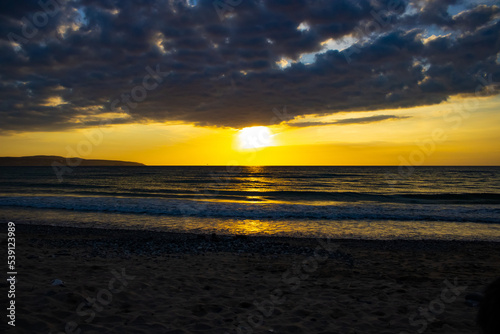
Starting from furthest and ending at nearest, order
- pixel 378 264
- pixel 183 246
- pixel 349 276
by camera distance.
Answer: pixel 183 246 → pixel 378 264 → pixel 349 276

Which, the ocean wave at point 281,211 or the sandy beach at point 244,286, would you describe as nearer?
the sandy beach at point 244,286

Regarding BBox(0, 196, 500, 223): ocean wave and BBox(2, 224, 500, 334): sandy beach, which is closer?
BBox(2, 224, 500, 334): sandy beach

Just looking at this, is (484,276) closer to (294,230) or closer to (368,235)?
(368,235)

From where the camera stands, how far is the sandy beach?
5.36 meters

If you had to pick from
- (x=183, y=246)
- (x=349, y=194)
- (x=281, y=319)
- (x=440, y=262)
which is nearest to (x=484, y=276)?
(x=440, y=262)

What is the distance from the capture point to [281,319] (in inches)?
222

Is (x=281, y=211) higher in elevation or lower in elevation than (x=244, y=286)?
higher

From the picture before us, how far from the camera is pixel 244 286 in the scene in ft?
24.4

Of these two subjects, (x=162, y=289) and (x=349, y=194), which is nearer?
(x=162, y=289)

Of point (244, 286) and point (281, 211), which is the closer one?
point (244, 286)

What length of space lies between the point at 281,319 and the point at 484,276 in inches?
274

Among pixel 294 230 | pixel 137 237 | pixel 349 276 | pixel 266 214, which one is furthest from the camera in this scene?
pixel 266 214

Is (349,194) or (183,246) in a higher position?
(349,194)

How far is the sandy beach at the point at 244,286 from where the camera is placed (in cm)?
536
